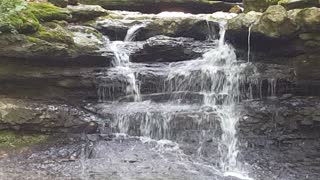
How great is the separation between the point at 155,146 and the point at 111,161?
1.08 m

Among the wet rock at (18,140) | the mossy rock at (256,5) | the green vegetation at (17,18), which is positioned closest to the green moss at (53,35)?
the green vegetation at (17,18)

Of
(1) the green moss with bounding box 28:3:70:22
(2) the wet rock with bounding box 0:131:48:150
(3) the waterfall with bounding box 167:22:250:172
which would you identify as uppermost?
(1) the green moss with bounding box 28:3:70:22

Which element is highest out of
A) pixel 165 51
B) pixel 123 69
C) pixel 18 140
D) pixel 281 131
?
pixel 165 51

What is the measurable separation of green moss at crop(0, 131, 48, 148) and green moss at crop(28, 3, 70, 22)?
293 cm

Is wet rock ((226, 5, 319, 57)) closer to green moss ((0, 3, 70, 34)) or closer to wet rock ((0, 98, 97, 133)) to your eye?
wet rock ((0, 98, 97, 133))

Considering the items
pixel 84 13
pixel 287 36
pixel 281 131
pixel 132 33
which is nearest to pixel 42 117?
pixel 132 33

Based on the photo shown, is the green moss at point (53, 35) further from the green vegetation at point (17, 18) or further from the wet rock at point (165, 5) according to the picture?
the wet rock at point (165, 5)

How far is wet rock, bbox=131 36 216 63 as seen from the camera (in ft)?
33.2

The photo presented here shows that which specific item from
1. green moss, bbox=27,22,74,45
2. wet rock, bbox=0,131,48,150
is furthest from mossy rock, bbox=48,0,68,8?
wet rock, bbox=0,131,48,150

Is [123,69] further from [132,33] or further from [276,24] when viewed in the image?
[276,24]

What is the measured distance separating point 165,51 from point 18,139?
12.8 feet

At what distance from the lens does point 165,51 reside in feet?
33.3

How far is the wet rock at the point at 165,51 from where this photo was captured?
10125 millimetres

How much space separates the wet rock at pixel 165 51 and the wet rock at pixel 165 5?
16.3 feet
